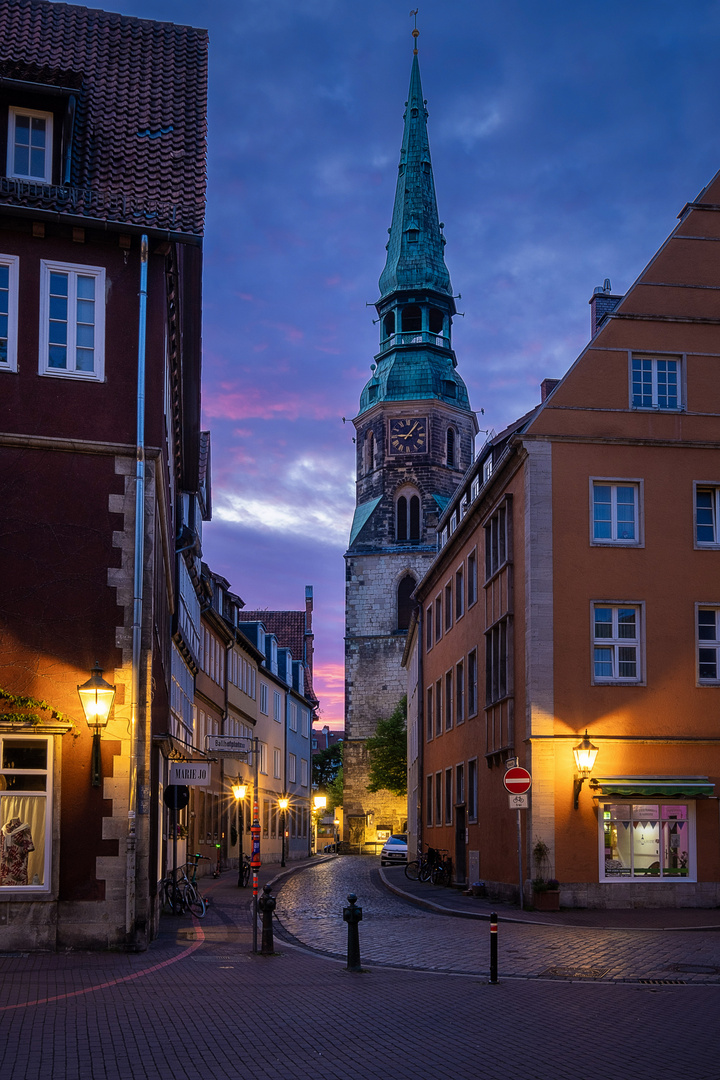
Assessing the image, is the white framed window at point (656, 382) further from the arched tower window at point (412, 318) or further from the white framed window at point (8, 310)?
the arched tower window at point (412, 318)

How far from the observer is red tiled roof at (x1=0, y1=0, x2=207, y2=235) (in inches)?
702

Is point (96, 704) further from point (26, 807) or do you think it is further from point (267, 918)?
point (267, 918)

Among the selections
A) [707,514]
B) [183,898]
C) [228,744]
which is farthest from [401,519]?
[183,898]

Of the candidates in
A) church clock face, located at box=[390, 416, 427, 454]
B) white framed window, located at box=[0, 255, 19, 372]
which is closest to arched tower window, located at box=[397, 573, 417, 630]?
church clock face, located at box=[390, 416, 427, 454]

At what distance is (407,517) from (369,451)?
710 centimetres

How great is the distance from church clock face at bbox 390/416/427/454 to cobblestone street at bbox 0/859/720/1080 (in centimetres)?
7700

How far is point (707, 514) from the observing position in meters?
→ 27.9

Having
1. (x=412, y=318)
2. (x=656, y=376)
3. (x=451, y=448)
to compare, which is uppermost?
(x=412, y=318)

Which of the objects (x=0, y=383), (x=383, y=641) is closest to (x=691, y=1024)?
(x=0, y=383)

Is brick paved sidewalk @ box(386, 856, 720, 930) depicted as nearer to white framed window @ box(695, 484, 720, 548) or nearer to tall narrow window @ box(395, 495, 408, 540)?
white framed window @ box(695, 484, 720, 548)

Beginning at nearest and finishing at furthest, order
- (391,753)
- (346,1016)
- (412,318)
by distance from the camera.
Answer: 1. (346,1016)
2. (391,753)
3. (412,318)

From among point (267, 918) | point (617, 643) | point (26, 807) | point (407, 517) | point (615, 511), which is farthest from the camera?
point (407, 517)

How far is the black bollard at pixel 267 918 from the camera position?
16531 millimetres

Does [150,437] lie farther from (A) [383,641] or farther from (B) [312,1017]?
(A) [383,641]
